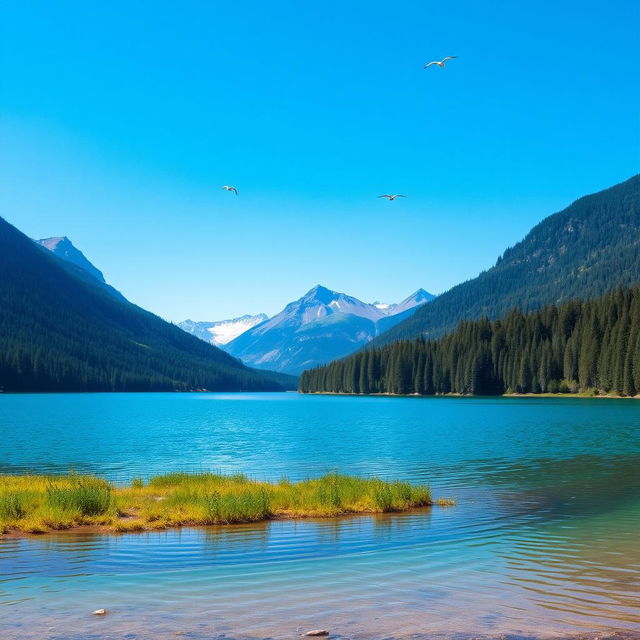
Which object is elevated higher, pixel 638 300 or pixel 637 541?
pixel 638 300

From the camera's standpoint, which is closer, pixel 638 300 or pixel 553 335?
pixel 638 300

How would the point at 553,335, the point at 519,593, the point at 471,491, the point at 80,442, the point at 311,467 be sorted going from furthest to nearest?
the point at 553,335 → the point at 80,442 → the point at 311,467 → the point at 471,491 → the point at 519,593

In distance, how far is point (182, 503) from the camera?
1038 inches

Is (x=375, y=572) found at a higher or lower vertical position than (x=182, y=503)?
lower

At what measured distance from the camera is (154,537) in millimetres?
A: 22438

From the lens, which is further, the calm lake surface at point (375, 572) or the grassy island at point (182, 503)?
the grassy island at point (182, 503)

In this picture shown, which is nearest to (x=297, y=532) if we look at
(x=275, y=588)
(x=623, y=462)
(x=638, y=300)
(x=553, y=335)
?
(x=275, y=588)

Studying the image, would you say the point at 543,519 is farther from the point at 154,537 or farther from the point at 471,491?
the point at 154,537

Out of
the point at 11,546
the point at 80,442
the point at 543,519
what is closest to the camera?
the point at 11,546

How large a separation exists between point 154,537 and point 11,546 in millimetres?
A: 4300

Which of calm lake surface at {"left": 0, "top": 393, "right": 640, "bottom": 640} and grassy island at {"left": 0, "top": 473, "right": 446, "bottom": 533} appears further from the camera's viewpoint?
grassy island at {"left": 0, "top": 473, "right": 446, "bottom": 533}

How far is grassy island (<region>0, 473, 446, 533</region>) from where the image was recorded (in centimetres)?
2394

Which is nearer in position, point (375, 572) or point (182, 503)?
point (375, 572)

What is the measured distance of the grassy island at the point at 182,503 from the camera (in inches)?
942
